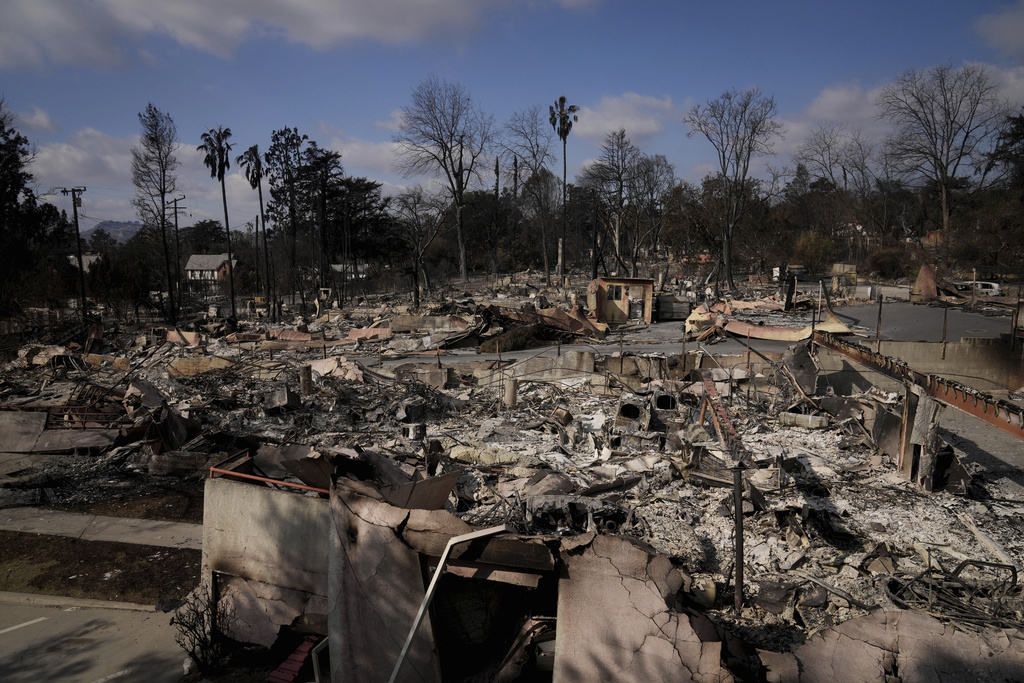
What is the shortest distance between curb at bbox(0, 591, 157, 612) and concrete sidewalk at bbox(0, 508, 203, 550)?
3.17 ft

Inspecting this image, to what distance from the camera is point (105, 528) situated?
23.5 ft

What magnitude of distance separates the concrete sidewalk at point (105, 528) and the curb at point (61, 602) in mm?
967

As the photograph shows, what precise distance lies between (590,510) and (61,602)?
17.3 ft

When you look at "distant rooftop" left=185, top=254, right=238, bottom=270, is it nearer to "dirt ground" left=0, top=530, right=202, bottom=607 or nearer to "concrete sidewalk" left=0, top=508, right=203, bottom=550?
A: "concrete sidewalk" left=0, top=508, right=203, bottom=550

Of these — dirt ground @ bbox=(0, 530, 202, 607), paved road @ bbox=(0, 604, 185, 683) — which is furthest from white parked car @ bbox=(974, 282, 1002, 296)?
paved road @ bbox=(0, 604, 185, 683)

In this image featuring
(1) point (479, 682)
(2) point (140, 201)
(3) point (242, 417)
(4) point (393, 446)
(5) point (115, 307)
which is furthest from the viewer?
(2) point (140, 201)

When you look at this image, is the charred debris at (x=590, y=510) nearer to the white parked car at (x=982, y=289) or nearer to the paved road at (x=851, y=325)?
the paved road at (x=851, y=325)

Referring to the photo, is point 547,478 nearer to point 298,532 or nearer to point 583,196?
point 298,532

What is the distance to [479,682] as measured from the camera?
411 cm

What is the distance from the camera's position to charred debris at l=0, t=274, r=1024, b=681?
3.81 m

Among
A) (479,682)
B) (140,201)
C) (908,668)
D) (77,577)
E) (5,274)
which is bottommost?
(77,577)

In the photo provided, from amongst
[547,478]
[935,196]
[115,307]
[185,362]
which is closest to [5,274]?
[185,362]

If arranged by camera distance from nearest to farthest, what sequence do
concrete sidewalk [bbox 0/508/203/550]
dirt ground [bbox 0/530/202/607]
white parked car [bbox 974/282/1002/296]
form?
1. dirt ground [bbox 0/530/202/607]
2. concrete sidewalk [bbox 0/508/203/550]
3. white parked car [bbox 974/282/1002/296]

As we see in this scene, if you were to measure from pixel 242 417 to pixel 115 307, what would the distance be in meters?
23.5
